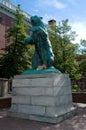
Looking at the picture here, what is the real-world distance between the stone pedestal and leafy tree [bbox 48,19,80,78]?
1104 centimetres

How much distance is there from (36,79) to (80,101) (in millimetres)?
6894

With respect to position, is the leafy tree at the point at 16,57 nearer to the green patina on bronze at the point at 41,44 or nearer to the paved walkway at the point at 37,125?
the green patina on bronze at the point at 41,44

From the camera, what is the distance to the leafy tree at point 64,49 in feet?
67.7

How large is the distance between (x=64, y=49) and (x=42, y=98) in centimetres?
1318

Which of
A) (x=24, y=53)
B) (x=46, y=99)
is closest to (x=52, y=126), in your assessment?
(x=46, y=99)

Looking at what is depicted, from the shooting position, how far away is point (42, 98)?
8.61m

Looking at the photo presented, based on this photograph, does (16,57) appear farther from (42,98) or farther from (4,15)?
(4,15)

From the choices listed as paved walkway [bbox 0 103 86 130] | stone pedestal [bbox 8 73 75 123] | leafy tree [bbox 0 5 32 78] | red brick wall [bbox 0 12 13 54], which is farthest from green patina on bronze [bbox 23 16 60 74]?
red brick wall [bbox 0 12 13 54]

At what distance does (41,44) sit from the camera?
9.58m

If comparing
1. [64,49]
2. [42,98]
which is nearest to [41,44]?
[42,98]

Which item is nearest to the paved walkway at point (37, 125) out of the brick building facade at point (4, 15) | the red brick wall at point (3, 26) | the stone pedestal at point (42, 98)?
the stone pedestal at point (42, 98)

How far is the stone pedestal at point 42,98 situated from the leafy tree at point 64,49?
36.2ft

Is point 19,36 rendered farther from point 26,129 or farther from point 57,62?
point 26,129

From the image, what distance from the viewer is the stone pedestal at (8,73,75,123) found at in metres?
8.34
